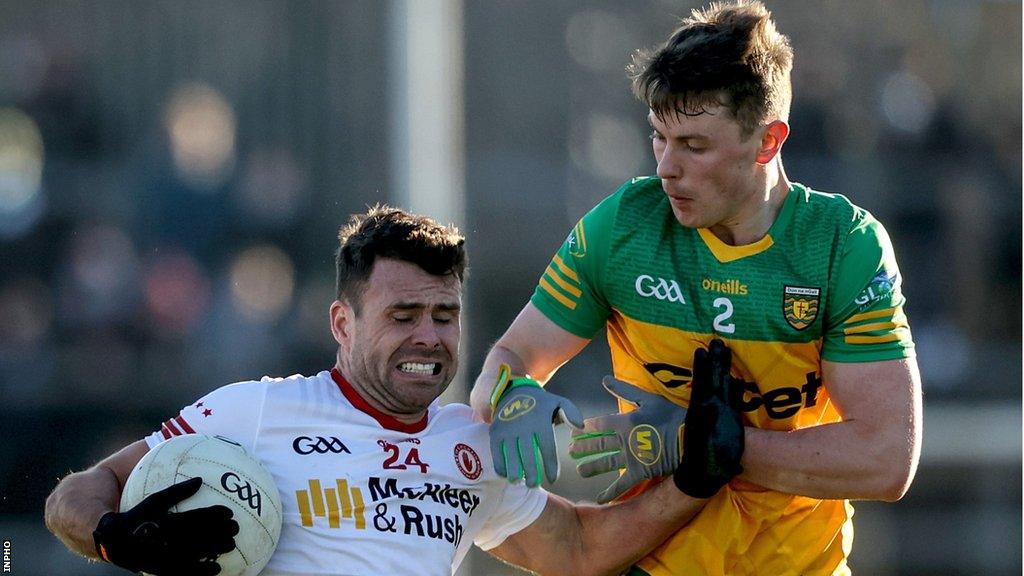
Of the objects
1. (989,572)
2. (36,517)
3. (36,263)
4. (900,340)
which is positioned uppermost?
(900,340)

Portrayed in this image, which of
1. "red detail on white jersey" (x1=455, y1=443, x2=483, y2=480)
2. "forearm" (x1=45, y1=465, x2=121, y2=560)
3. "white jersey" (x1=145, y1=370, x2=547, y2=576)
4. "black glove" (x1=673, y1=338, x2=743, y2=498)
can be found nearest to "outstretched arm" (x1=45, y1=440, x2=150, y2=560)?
"forearm" (x1=45, y1=465, x2=121, y2=560)

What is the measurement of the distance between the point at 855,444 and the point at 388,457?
1.20 meters

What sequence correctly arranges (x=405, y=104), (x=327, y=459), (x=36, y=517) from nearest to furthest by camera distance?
(x=327, y=459), (x=36, y=517), (x=405, y=104)

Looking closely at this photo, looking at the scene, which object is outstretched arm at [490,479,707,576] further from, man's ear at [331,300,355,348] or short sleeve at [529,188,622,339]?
man's ear at [331,300,355,348]

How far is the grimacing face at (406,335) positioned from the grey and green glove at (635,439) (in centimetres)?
41

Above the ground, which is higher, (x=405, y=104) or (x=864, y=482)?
(x=405, y=104)

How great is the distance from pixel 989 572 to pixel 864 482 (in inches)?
262

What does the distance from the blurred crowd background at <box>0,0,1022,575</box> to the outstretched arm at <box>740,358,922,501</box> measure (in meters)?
5.72

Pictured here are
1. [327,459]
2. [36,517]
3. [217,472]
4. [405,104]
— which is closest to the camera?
[217,472]

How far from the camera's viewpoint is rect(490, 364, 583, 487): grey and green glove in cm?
360

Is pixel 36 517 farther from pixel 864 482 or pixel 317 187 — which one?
pixel 864 482

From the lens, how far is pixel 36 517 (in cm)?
905

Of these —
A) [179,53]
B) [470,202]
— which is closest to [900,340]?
[470,202]

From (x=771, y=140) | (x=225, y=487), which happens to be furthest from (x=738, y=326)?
(x=225, y=487)
